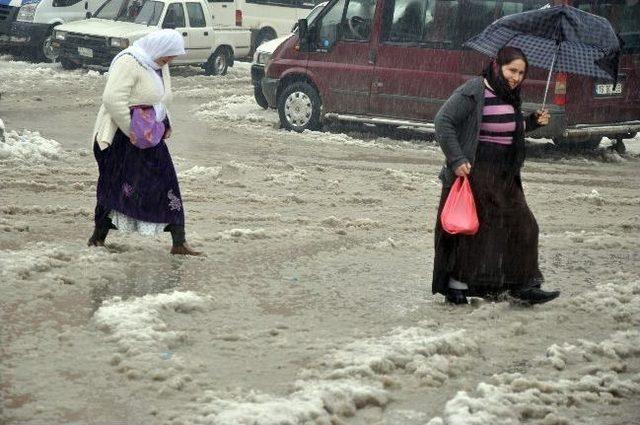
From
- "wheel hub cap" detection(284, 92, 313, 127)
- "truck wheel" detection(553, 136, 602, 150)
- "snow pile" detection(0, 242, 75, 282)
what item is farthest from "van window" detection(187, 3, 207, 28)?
"snow pile" detection(0, 242, 75, 282)

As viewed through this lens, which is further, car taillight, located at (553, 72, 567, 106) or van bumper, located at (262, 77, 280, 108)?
van bumper, located at (262, 77, 280, 108)

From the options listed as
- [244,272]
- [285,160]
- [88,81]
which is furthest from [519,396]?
[88,81]

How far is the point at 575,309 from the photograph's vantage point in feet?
24.3

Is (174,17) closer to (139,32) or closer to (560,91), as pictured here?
(139,32)

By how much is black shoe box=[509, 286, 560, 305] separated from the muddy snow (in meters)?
0.08

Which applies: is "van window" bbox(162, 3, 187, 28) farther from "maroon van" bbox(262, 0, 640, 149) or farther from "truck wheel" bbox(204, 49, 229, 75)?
"maroon van" bbox(262, 0, 640, 149)

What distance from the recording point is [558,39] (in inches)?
305

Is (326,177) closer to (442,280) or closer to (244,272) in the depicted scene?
(244,272)

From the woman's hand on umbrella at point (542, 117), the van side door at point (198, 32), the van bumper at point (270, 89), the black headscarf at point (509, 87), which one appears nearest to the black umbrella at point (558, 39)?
the woman's hand on umbrella at point (542, 117)

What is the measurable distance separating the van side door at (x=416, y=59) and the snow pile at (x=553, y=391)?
353 inches

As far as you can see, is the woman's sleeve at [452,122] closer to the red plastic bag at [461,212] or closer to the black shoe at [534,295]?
the red plastic bag at [461,212]

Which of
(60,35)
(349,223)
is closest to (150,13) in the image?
(60,35)

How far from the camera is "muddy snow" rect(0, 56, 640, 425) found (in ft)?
17.6

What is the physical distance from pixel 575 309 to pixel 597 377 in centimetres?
157
